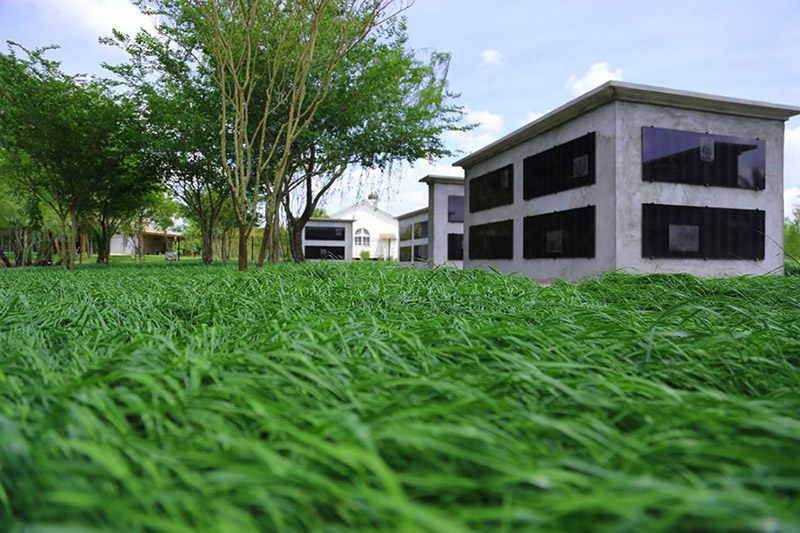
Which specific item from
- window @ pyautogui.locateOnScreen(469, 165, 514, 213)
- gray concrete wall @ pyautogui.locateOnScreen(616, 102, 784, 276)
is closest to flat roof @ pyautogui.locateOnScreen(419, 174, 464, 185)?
window @ pyautogui.locateOnScreen(469, 165, 514, 213)

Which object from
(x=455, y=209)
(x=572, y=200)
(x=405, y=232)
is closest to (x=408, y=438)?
(x=572, y=200)

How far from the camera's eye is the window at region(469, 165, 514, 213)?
13328 mm

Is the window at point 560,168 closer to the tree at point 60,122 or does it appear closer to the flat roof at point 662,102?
the flat roof at point 662,102

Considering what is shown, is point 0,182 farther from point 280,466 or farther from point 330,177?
point 280,466

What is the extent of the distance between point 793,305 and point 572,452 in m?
3.85

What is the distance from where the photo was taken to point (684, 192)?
31.5 ft

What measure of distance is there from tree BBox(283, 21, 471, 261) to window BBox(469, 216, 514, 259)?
3319mm

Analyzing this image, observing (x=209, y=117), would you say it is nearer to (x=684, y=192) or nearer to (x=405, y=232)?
(x=684, y=192)

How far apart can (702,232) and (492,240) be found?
19.4 feet

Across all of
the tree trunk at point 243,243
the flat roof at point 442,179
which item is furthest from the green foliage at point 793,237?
the tree trunk at point 243,243

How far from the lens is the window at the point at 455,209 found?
20.5m

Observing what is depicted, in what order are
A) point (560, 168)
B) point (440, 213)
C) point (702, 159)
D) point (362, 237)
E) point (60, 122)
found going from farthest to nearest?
point (362, 237), point (440, 213), point (60, 122), point (560, 168), point (702, 159)

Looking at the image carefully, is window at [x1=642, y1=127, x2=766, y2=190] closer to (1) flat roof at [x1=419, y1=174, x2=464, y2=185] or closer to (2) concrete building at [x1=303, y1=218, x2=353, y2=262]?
(1) flat roof at [x1=419, y1=174, x2=464, y2=185]

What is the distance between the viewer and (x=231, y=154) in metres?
14.2
